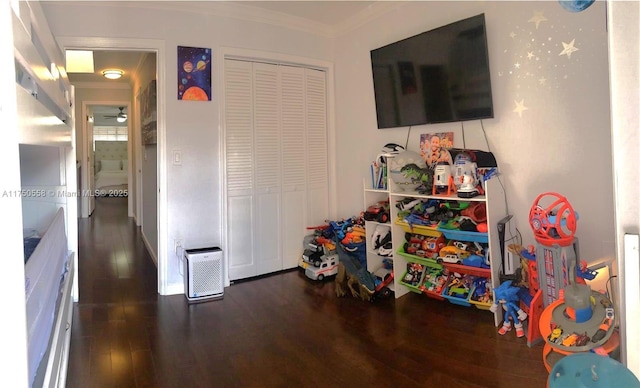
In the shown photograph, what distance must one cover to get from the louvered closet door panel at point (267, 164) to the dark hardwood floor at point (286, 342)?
42 centimetres

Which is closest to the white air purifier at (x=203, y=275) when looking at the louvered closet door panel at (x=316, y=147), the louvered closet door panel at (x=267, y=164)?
the louvered closet door panel at (x=267, y=164)

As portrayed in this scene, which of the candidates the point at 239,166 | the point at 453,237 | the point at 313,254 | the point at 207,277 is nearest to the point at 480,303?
the point at 453,237

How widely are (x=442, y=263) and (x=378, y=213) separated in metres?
0.66

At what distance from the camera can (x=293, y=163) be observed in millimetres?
3828

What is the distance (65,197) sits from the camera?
9.46 ft

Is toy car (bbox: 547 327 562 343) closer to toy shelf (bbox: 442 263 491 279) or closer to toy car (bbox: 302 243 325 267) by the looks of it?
toy shelf (bbox: 442 263 491 279)

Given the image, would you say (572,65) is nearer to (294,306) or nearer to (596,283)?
(596,283)

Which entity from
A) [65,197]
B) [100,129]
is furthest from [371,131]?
[100,129]

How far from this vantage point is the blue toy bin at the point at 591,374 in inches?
30.9

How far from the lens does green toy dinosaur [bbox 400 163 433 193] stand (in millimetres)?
2803

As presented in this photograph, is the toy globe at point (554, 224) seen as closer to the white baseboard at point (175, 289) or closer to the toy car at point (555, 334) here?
the toy car at point (555, 334)

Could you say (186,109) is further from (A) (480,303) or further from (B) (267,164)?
(A) (480,303)

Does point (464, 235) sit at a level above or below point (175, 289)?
above

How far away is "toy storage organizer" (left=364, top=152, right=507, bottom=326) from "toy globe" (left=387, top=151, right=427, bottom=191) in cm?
4
